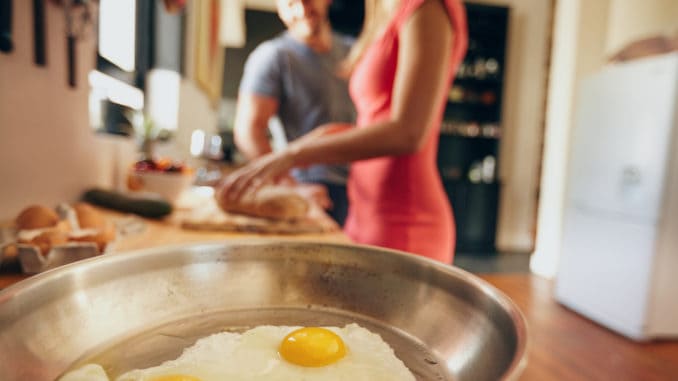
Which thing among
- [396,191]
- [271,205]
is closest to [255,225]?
[271,205]

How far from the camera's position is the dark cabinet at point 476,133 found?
15.5ft

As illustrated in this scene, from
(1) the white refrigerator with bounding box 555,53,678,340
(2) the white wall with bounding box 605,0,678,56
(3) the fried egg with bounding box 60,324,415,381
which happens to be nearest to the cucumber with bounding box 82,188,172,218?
(3) the fried egg with bounding box 60,324,415,381

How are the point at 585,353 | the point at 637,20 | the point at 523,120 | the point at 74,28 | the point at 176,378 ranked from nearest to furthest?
the point at 176,378 → the point at 74,28 → the point at 585,353 → the point at 637,20 → the point at 523,120

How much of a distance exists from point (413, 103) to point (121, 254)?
755 millimetres

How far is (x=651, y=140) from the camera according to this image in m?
2.60

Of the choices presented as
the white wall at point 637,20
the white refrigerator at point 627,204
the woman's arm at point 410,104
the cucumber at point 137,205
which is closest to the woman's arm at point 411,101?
the woman's arm at point 410,104

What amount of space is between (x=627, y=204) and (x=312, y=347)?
121 inches

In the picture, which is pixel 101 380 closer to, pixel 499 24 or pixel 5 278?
pixel 5 278

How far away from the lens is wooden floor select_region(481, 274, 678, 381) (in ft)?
7.10

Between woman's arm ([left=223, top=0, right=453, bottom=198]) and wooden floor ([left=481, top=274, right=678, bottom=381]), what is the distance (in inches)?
55.4

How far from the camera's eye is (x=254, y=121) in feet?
6.52

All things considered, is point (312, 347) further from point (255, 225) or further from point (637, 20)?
point (637, 20)

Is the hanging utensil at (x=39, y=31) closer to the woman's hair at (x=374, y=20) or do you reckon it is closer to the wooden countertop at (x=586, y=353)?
the woman's hair at (x=374, y=20)

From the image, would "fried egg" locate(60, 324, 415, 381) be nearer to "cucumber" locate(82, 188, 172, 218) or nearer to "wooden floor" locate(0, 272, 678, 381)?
"cucumber" locate(82, 188, 172, 218)
